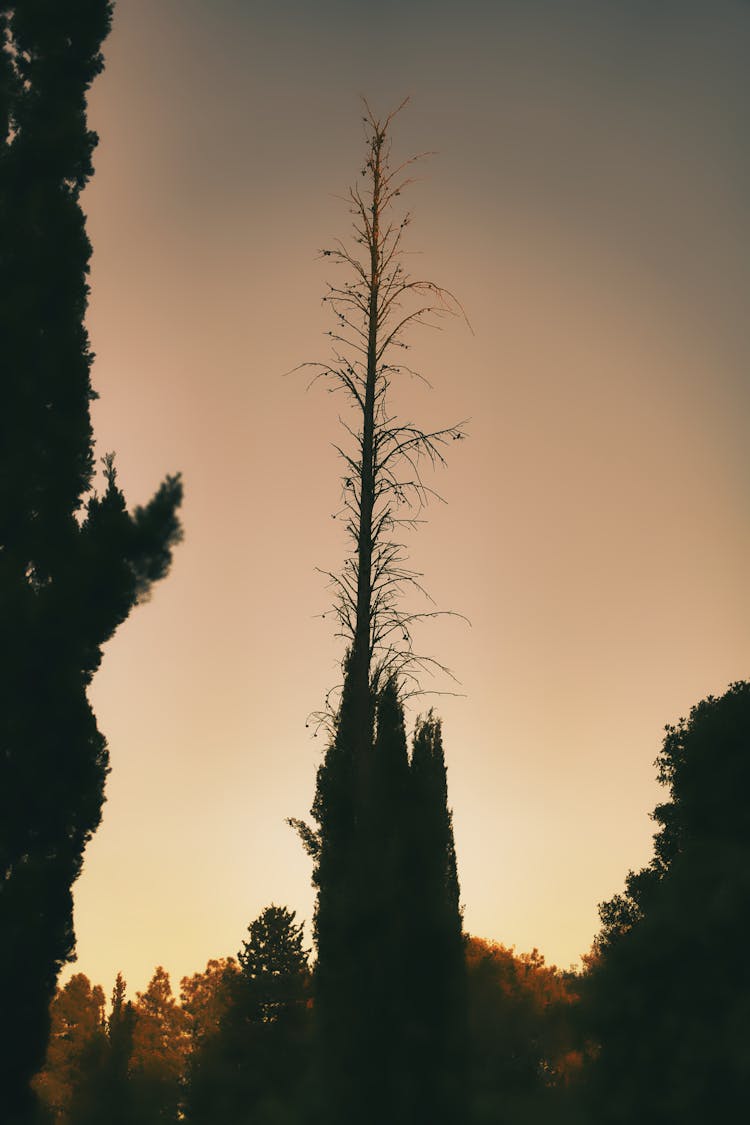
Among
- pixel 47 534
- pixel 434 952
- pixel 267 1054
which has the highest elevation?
pixel 47 534

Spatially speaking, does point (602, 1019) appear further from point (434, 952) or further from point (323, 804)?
point (323, 804)

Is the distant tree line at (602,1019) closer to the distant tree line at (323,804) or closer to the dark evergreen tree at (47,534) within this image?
the distant tree line at (323,804)

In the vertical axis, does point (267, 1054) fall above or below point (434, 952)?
below

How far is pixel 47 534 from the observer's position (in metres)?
12.1

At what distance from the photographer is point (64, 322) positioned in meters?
12.7

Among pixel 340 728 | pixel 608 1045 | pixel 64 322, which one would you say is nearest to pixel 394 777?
pixel 340 728

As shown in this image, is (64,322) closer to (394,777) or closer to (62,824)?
(62,824)

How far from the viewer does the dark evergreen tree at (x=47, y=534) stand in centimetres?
1053

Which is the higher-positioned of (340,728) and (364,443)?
(364,443)

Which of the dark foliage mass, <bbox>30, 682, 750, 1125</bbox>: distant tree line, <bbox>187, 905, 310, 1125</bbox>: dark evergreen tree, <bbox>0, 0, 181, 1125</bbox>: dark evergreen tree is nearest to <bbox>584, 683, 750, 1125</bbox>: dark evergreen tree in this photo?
<bbox>30, 682, 750, 1125</bbox>: distant tree line

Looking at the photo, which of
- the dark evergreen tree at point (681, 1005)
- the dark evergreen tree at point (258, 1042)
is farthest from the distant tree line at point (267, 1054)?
the dark evergreen tree at point (681, 1005)

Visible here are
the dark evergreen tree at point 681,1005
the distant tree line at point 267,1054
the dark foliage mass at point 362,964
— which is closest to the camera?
the dark foliage mass at point 362,964

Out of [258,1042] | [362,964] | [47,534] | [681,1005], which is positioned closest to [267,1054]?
[258,1042]

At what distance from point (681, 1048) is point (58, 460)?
13704 millimetres
